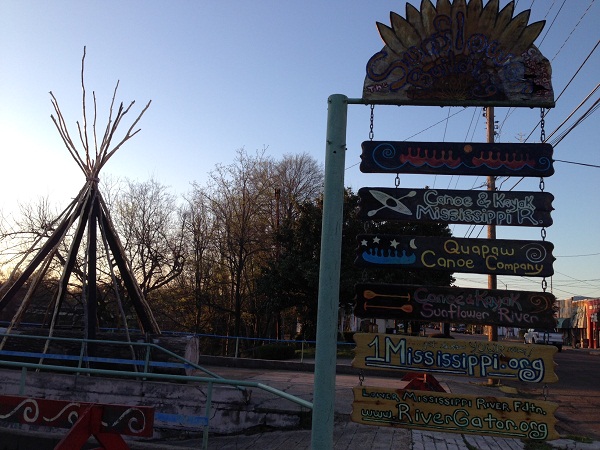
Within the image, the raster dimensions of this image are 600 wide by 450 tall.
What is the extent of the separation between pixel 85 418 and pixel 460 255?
4.11 meters

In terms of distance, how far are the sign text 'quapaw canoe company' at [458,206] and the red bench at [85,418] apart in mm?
3166

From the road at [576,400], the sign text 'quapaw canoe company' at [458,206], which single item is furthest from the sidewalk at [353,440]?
the sign text 'quapaw canoe company' at [458,206]

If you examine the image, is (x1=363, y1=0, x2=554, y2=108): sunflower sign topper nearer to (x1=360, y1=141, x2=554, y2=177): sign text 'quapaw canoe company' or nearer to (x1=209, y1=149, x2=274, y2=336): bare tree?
(x1=360, y1=141, x2=554, y2=177): sign text 'quapaw canoe company'

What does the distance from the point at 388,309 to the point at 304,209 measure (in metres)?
22.4

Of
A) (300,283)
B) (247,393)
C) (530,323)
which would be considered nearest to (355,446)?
(247,393)

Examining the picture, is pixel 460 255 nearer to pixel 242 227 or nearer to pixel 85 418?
pixel 85 418

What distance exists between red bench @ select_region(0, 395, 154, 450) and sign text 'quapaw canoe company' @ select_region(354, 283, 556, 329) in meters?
2.55

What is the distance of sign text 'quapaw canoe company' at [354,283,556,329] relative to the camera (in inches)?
235

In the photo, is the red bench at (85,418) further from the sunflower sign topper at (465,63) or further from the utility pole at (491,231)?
the utility pole at (491,231)

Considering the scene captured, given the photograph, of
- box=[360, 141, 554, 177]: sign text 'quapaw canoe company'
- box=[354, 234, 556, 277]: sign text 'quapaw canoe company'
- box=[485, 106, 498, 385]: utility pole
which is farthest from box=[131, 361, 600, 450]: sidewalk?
box=[485, 106, 498, 385]: utility pole

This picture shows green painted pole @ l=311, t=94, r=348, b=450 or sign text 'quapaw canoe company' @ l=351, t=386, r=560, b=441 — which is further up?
green painted pole @ l=311, t=94, r=348, b=450

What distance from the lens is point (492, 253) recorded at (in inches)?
239

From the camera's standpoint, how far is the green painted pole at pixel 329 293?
4.61 m

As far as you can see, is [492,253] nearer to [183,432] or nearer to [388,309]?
[388,309]
